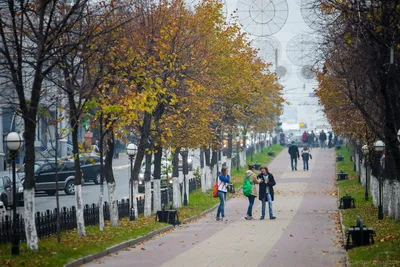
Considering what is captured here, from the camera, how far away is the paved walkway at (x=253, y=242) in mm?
20031

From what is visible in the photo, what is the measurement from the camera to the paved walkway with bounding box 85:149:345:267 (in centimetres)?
2003

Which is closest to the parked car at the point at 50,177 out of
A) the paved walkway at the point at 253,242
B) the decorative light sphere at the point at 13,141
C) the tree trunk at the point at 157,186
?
the paved walkway at the point at 253,242

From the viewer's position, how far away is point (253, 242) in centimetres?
2438

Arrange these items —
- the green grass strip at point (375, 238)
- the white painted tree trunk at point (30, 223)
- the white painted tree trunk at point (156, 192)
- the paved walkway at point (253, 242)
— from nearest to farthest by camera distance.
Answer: the green grass strip at point (375, 238) → the white painted tree trunk at point (30, 223) → the paved walkway at point (253, 242) → the white painted tree trunk at point (156, 192)

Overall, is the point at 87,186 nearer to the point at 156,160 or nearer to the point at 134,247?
the point at 156,160

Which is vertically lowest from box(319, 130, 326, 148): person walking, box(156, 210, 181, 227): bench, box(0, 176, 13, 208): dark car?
box(156, 210, 181, 227): bench

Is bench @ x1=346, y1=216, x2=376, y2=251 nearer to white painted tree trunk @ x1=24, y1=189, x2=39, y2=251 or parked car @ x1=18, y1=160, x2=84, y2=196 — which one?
white painted tree trunk @ x1=24, y1=189, x2=39, y2=251

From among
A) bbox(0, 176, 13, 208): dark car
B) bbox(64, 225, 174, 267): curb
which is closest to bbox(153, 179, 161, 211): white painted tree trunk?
bbox(0, 176, 13, 208): dark car

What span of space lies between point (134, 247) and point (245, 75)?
24.1m

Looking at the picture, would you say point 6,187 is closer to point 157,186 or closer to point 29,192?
point 157,186

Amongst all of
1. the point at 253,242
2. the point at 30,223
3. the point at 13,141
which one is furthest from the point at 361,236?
the point at 13,141

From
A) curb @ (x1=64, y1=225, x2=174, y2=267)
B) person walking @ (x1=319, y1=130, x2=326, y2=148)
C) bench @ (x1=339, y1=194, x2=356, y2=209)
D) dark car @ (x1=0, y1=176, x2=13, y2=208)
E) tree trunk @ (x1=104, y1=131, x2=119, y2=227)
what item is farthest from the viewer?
person walking @ (x1=319, y1=130, x2=326, y2=148)

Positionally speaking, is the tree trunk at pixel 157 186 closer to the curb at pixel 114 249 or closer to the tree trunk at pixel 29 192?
the curb at pixel 114 249

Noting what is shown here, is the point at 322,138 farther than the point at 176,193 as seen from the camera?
Yes
